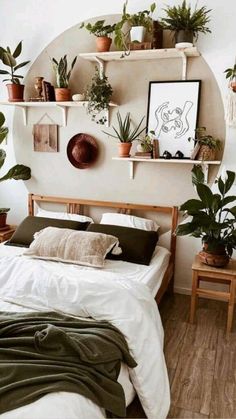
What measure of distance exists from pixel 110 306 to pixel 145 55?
2241 millimetres

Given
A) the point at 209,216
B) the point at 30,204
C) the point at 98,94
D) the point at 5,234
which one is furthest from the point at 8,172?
the point at 209,216

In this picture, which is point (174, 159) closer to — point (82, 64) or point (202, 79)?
point (202, 79)

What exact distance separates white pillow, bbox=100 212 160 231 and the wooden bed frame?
0.39ft

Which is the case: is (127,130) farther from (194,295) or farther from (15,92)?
(194,295)

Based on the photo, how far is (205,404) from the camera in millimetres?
1949

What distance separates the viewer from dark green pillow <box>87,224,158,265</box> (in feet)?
9.33

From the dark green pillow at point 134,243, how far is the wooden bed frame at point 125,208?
0.26 m

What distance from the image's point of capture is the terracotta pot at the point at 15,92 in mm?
3418

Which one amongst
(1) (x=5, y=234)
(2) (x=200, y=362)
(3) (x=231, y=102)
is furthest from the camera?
(1) (x=5, y=234)

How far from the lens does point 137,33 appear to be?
2926 mm

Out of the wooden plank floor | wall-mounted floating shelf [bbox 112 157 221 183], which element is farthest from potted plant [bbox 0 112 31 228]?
the wooden plank floor

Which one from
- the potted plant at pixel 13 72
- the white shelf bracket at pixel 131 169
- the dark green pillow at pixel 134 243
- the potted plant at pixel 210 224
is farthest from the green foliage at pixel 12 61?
the potted plant at pixel 210 224

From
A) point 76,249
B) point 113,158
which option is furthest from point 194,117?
point 76,249

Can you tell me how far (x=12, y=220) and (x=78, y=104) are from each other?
5.26ft
